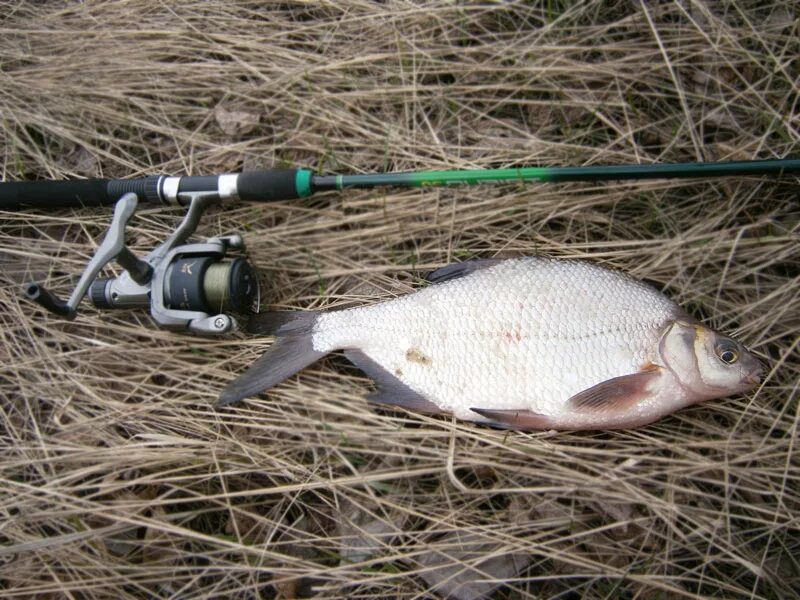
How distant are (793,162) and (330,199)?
78.6 inches

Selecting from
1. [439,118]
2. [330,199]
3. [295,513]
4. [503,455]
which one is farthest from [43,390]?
[439,118]

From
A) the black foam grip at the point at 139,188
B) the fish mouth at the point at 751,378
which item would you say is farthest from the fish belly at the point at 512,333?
the black foam grip at the point at 139,188

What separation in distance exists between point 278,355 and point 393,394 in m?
0.53

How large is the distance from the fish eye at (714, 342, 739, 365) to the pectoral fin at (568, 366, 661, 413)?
0.27 metres

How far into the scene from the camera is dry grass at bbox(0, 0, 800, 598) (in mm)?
2154

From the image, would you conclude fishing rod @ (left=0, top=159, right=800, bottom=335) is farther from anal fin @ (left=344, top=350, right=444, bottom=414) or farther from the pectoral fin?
the pectoral fin

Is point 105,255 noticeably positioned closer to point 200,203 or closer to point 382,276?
point 200,203

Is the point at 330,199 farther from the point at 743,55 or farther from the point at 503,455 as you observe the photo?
the point at 743,55

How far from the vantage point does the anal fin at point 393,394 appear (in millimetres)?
2219

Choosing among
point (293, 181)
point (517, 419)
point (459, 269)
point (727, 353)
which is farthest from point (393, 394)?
point (727, 353)

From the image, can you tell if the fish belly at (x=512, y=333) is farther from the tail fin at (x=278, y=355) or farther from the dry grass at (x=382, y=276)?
the dry grass at (x=382, y=276)

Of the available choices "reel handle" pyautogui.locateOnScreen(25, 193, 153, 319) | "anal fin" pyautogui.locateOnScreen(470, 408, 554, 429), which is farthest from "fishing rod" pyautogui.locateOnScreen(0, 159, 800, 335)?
"anal fin" pyautogui.locateOnScreen(470, 408, 554, 429)

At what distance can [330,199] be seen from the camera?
268 cm

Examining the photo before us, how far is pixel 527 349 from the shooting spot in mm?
2166
